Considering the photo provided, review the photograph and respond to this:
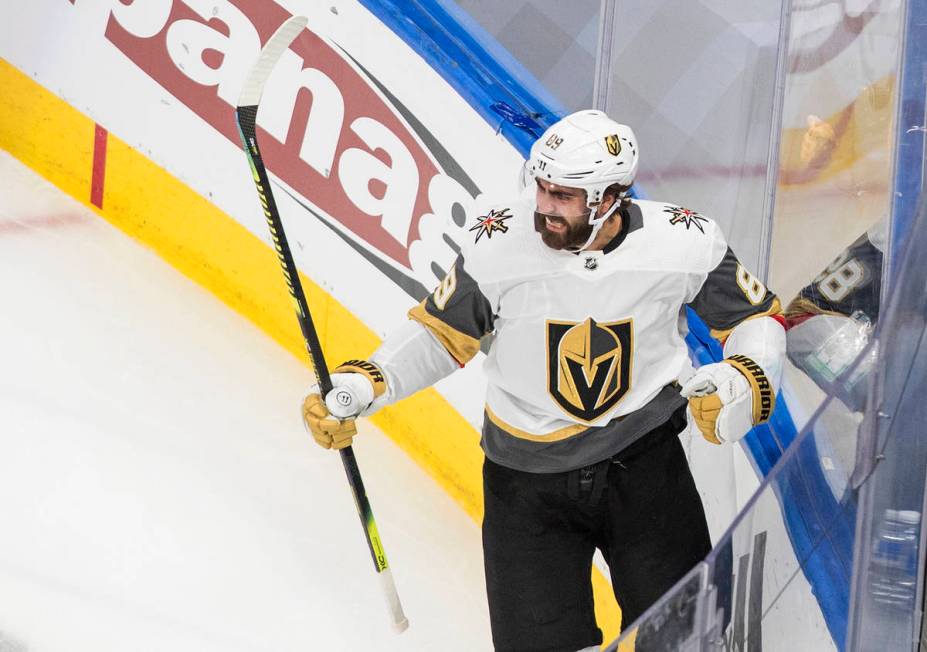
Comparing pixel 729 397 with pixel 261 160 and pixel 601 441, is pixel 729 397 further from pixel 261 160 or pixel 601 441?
pixel 261 160

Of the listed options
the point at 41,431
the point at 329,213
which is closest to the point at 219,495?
the point at 41,431

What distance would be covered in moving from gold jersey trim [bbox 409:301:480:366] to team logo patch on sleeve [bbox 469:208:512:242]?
174mm

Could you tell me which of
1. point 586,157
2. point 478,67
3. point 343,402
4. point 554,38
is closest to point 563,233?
point 586,157

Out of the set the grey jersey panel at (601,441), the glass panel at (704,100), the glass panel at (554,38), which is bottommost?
the grey jersey panel at (601,441)

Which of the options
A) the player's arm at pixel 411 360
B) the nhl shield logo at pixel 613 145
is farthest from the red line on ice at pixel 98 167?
the nhl shield logo at pixel 613 145

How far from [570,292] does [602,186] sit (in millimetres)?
208

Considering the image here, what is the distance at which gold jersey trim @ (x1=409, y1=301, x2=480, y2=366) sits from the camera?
2.52 metres

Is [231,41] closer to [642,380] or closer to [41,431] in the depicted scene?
[41,431]

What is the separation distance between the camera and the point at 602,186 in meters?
2.26

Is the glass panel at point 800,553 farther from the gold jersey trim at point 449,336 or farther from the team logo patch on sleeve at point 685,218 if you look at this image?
the gold jersey trim at point 449,336

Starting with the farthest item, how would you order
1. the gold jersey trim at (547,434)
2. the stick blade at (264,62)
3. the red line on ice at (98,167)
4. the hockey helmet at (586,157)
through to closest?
the red line on ice at (98,167) < the stick blade at (264,62) < the gold jersey trim at (547,434) < the hockey helmet at (586,157)

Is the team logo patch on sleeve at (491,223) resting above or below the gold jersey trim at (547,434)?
above

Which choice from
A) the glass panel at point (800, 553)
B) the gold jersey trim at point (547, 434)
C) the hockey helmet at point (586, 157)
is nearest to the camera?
the glass panel at point (800, 553)

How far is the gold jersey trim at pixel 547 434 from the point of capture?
2.46 metres
